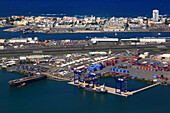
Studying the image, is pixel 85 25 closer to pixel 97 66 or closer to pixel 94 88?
pixel 97 66

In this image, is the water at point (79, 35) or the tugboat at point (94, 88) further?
the water at point (79, 35)

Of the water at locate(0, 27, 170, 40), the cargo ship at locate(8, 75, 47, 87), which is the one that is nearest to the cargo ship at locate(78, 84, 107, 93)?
the cargo ship at locate(8, 75, 47, 87)

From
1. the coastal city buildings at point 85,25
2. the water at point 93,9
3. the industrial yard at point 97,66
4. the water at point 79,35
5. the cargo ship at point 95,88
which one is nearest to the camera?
the cargo ship at point 95,88

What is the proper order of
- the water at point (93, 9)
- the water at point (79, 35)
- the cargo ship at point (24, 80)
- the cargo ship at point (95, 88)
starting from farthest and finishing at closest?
the water at point (93, 9) → the water at point (79, 35) → the cargo ship at point (24, 80) → the cargo ship at point (95, 88)

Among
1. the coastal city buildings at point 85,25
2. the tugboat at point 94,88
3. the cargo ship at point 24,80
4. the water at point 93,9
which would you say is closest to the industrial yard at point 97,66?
the tugboat at point 94,88

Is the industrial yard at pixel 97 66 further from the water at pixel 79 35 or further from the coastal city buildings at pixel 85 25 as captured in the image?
the coastal city buildings at pixel 85 25

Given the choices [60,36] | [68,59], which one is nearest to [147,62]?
[68,59]

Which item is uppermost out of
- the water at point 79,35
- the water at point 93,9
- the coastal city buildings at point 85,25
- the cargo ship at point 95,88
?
the water at point 93,9

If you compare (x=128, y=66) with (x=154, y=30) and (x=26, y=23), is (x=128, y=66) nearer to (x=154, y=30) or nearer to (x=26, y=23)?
(x=154, y=30)

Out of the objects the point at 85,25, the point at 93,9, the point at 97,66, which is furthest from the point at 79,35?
the point at 93,9

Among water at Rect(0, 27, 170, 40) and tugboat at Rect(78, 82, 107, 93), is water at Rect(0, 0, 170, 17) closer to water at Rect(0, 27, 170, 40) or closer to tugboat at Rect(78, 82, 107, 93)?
water at Rect(0, 27, 170, 40)

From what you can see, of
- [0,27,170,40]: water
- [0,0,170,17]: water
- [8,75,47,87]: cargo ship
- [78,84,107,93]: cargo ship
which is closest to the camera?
[78,84,107,93]: cargo ship

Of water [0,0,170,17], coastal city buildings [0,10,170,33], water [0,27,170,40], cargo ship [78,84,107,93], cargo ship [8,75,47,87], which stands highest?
water [0,0,170,17]

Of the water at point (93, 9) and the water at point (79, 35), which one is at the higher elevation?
the water at point (93, 9)
